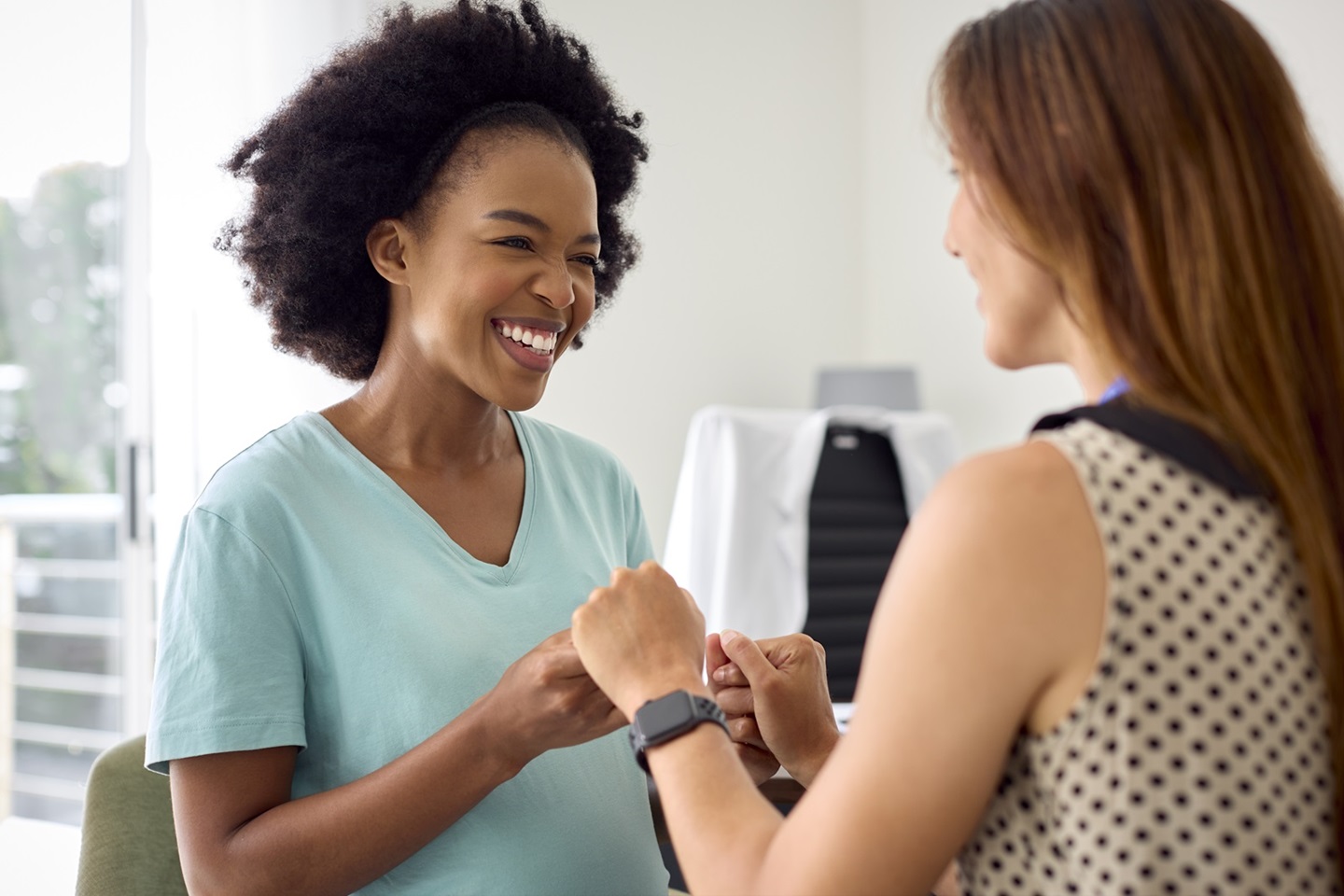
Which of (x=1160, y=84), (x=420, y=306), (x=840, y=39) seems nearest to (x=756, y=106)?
(x=840, y=39)

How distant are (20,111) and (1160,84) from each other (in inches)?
92.4

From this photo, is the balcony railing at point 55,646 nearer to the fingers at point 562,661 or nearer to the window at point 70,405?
the window at point 70,405

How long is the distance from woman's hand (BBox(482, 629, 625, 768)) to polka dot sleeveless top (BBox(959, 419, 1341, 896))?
1.45ft

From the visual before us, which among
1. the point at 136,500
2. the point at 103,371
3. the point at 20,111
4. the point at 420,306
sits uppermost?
the point at 20,111

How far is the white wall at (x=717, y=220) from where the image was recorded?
245cm

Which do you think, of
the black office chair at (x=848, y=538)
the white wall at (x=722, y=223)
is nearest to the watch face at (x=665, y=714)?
the black office chair at (x=848, y=538)

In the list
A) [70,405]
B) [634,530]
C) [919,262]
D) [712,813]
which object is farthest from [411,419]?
[919,262]

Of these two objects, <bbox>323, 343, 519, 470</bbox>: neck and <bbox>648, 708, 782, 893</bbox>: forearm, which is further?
<bbox>323, 343, 519, 470</bbox>: neck

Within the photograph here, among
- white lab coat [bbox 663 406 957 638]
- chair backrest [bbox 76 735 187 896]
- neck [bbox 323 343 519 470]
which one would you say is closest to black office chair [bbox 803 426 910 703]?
white lab coat [bbox 663 406 957 638]

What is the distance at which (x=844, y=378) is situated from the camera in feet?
13.0

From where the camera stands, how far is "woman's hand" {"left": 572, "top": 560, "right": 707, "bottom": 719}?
0.96 m

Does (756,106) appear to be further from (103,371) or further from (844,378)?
(103,371)

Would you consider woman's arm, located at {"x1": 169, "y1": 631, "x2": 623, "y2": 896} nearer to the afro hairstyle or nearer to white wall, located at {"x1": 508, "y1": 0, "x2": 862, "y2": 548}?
the afro hairstyle

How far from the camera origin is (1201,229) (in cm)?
78
